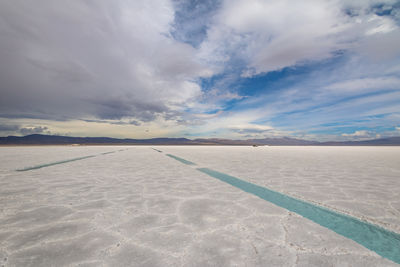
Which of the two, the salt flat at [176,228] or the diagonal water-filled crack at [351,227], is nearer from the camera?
the salt flat at [176,228]

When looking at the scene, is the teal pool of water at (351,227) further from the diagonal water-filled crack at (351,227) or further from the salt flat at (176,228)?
the salt flat at (176,228)

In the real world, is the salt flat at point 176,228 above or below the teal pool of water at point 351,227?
below

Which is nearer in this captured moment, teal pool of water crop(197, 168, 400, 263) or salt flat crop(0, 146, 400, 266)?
salt flat crop(0, 146, 400, 266)

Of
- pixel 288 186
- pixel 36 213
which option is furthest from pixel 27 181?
pixel 288 186

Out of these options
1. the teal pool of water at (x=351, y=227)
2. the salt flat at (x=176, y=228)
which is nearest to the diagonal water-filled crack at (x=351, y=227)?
the teal pool of water at (x=351, y=227)

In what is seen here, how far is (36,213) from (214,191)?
2.71 metres

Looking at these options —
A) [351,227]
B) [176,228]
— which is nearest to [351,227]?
[351,227]

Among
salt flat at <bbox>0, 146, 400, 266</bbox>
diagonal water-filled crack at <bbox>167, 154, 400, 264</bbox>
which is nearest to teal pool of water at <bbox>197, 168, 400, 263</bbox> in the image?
diagonal water-filled crack at <bbox>167, 154, 400, 264</bbox>

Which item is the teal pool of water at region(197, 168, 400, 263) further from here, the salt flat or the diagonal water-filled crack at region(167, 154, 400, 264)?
the salt flat

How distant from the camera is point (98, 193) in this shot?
3.32m

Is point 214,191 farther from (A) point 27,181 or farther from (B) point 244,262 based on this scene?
(A) point 27,181

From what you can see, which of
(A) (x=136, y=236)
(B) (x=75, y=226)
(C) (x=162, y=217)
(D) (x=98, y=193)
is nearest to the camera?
(A) (x=136, y=236)

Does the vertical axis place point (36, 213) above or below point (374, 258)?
below

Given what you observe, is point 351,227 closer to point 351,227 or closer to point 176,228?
point 351,227
